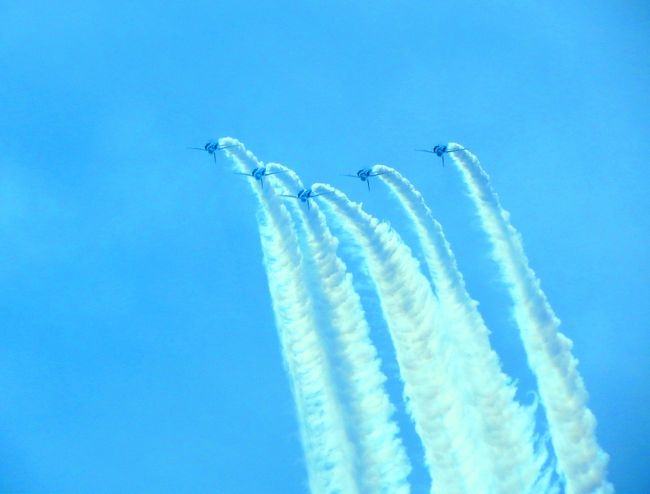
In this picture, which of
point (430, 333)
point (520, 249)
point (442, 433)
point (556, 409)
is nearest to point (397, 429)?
point (442, 433)

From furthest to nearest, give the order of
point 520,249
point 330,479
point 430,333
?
point 520,249 → point 430,333 → point 330,479

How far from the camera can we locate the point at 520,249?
146 ft

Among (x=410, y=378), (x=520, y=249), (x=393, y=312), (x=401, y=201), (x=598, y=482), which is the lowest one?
(x=598, y=482)

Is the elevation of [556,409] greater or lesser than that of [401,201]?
lesser

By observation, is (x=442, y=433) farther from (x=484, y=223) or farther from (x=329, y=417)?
(x=484, y=223)

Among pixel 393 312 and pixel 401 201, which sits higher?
pixel 401 201

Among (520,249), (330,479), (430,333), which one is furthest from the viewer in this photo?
(520,249)

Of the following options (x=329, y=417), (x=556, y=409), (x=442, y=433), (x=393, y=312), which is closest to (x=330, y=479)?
(x=329, y=417)

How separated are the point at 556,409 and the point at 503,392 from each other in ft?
10.7

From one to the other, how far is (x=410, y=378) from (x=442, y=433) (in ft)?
9.91

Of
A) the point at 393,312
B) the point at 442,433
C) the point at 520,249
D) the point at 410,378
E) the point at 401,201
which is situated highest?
the point at 401,201

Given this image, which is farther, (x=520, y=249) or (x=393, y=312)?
(x=520, y=249)

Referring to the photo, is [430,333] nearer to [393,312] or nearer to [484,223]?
[393,312]

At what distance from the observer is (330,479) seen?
38375mm
